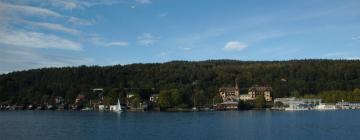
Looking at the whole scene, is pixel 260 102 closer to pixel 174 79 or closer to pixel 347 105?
pixel 347 105

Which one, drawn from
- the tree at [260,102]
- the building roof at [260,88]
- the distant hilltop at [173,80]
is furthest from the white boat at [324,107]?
the building roof at [260,88]

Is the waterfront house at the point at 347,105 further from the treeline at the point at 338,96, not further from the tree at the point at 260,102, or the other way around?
the tree at the point at 260,102

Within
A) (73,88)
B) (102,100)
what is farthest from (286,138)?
(73,88)

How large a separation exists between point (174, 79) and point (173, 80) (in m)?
0.81

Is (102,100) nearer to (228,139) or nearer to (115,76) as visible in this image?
(115,76)

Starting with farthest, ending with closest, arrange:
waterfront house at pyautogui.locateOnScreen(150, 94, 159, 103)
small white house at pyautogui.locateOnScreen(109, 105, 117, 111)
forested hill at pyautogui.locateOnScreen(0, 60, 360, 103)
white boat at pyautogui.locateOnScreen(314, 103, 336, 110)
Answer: forested hill at pyautogui.locateOnScreen(0, 60, 360, 103) → waterfront house at pyautogui.locateOnScreen(150, 94, 159, 103) → white boat at pyautogui.locateOnScreen(314, 103, 336, 110) → small white house at pyautogui.locateOnScreen(109, 105, 117, 111)

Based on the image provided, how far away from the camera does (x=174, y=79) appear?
12619cm

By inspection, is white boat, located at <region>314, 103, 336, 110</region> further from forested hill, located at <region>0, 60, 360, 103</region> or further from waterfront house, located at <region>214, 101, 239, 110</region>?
waterfront house, located at <region>214, 101, 239, 110</region>

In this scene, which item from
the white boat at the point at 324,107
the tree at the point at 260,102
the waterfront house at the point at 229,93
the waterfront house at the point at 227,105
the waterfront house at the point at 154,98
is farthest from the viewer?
the waterfront house at the point at 229,93

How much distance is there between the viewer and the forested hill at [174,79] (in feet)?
392

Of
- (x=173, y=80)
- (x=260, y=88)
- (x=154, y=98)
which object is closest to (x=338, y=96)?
(x=260, y=88)

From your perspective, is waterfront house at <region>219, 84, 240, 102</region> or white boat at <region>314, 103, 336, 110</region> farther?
waterfront house at <region>219, 84, 240, 102</region>

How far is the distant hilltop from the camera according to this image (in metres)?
119

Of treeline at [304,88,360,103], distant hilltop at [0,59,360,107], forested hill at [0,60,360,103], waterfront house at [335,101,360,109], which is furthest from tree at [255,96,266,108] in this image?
waterfront house at [335,101,360,109]
